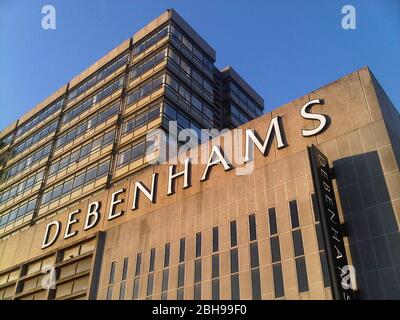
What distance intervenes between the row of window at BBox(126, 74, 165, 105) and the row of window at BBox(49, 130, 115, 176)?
512cm

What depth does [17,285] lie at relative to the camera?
43281 millimetres

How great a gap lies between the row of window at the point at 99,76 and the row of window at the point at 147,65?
333 cm

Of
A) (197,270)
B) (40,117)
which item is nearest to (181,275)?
(197,270)

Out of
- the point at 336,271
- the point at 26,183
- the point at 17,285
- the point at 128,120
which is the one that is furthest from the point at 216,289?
the point at 26,183

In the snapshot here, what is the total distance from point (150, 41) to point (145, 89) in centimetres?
898

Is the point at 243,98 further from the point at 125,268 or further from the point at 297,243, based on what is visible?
the point at 297,243

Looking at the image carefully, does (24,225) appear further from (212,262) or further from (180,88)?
(212,262)

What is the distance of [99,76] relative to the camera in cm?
6359

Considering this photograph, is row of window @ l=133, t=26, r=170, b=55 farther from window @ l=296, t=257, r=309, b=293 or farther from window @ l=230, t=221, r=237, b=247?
window @ l=296, t=257, r=309, b=293

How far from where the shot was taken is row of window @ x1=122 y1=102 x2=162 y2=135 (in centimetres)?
5031

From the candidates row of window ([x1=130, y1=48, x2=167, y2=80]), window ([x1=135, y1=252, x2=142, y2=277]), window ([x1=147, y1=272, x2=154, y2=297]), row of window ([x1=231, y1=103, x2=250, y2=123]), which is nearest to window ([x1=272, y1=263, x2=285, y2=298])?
window ([x1=147, y1=272, x2=154, y2=297])

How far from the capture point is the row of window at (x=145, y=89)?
5303 cm

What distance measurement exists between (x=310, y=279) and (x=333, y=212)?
13.1ft

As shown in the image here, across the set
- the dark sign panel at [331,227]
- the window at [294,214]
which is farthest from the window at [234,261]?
the dark sign panel at [331,227]
